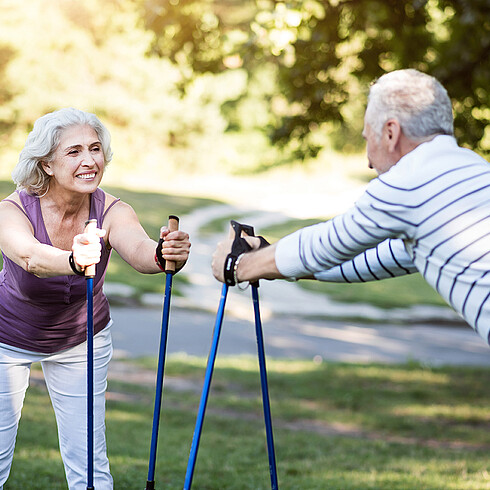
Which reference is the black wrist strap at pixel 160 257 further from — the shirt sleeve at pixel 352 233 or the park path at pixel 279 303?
the park path at pixel 279 303

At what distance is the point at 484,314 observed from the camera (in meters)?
2.60

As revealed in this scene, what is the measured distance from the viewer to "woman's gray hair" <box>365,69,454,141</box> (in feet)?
8.83

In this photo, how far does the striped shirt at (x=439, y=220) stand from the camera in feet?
8.41

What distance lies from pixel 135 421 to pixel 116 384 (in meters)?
1.56

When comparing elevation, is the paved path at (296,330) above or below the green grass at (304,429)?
above

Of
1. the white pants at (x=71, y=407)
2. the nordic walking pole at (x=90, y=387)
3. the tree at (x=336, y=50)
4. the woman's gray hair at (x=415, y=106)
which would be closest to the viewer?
the woman's gray hair at (x=415, y=106)

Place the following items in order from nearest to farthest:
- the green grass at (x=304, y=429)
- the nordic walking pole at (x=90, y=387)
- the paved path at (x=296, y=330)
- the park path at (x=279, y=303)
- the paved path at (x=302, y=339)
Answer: the nordic walking pole at (x=90, y=387) → the green grass at (x=304, y=429) → the paved path at (x=302, y=339) → the paved path at (x=296, y=330) → the park path at (x=279, y=303)

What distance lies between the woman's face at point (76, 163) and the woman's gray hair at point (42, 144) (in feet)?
0.08

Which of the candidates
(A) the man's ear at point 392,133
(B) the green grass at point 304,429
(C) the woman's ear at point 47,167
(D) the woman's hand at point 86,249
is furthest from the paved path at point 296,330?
(A) the man's ear at point 392,133

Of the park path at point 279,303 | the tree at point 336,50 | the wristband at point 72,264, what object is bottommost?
the wristband at point 72,264

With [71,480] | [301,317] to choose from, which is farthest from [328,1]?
[301,317]

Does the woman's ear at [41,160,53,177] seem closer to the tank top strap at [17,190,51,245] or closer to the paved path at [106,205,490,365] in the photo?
the tank top strap at [17,190,51,245]

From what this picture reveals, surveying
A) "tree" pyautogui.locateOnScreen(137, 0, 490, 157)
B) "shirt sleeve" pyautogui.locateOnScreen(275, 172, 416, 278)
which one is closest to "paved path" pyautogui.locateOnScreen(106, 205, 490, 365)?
"tree" pyautogui.locateOnScreen(137, 0, 490, 157)

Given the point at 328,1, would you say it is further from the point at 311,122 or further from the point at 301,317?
the point at 301,317
